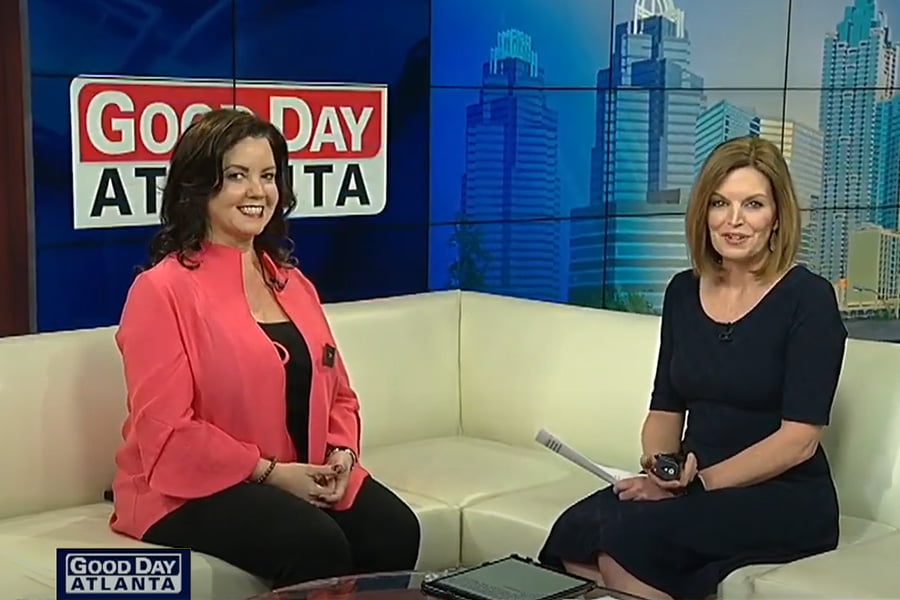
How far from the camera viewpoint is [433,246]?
213 inches

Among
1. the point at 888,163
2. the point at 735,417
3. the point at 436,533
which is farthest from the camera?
the point at 888,163

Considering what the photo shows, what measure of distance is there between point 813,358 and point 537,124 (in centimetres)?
302

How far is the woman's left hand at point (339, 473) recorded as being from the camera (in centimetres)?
288

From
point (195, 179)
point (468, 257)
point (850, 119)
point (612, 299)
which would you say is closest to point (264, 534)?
point (195, 179)

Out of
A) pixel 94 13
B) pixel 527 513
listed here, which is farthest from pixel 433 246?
pixel 527 513

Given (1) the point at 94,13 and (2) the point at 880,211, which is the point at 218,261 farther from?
(2) the point at 880,211

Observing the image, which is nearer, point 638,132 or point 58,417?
point 58,417

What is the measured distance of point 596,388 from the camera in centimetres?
361

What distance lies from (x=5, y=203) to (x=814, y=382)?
2.65 meters

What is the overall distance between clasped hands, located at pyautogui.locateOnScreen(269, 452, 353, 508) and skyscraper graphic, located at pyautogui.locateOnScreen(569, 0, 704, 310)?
298cm

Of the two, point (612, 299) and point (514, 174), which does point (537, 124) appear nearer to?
point (514, 174)

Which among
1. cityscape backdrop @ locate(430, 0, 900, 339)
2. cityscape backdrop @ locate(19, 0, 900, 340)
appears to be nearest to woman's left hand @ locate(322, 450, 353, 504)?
cityscape backdrop @ locate(19, 0, 900, 340)

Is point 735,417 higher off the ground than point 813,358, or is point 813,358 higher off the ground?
point 813,358

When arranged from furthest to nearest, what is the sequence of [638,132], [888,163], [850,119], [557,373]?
[888,163]
[850,119]
[638,132]
[557,373]
